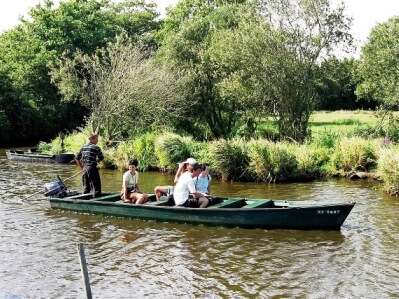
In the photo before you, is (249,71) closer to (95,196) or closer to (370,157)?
(370,157)

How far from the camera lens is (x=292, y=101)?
26719 mm

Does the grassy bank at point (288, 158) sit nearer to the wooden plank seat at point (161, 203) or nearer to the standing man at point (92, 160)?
the standing man at point (92, 160)

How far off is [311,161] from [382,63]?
645 cm

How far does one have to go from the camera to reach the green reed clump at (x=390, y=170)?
1777 centimetres

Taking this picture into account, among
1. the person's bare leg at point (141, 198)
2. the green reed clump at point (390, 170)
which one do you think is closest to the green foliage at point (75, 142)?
the person's bare leg at point (141, 198)

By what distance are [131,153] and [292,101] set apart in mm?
7823

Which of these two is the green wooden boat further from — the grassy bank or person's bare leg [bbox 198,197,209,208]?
the grassy bank

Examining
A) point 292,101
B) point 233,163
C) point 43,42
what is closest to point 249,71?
point 292,101

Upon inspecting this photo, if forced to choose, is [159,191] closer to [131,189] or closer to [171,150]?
[131,189]

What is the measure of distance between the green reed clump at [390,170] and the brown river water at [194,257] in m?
0.50

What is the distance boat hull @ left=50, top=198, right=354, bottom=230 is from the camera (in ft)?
44.8

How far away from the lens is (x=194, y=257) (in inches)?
481

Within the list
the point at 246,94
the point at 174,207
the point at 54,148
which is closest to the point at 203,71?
the point at 246,94

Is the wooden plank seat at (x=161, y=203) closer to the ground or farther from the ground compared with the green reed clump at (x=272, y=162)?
closer to the ground
